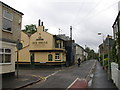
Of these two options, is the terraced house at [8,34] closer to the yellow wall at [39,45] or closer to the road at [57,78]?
the road at [57,78]

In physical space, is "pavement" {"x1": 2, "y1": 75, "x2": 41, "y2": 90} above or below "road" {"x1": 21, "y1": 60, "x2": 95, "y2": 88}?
above

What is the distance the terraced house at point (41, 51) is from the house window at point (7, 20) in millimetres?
14017

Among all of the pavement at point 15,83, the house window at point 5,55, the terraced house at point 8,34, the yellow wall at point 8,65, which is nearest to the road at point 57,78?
the pavement at point 15,83

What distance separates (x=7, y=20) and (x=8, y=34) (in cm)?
120

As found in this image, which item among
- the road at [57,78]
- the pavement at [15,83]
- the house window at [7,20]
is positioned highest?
the house window at [7,20]

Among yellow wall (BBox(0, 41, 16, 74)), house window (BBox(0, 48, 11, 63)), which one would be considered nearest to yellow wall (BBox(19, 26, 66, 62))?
yellow wall (BBox(0, 41, 16, 74))

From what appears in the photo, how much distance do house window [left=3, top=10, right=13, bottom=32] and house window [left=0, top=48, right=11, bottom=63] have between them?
1.79m

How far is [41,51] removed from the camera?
96.6 ft

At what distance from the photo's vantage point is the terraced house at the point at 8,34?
563 inches

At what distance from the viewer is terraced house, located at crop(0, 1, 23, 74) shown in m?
14.3

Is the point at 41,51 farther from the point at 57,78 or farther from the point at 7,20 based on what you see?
the point at 7,20

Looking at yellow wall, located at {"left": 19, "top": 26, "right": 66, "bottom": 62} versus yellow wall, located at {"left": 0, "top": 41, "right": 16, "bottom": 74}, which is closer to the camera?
yellow wall, located at {"left": 0, "top": 41, "right": 16, "bottom": 74}

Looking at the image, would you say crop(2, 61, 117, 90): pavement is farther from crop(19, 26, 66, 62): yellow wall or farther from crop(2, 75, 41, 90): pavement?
crop(19, 26, 66, 62): yellow wall

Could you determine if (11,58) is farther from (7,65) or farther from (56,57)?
(56,57)
